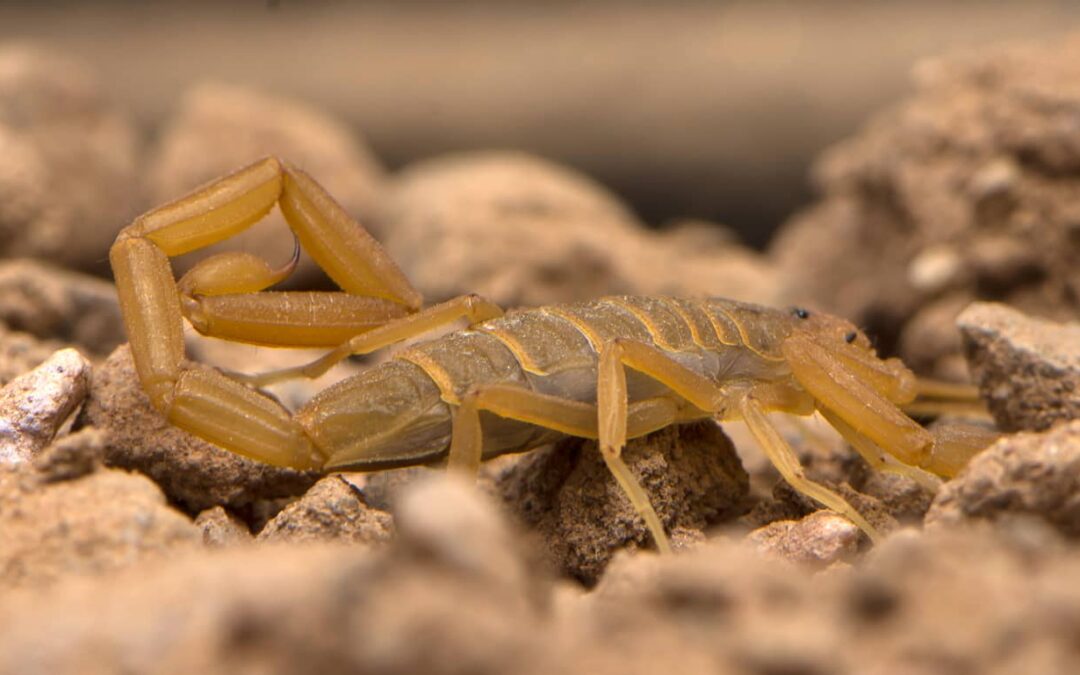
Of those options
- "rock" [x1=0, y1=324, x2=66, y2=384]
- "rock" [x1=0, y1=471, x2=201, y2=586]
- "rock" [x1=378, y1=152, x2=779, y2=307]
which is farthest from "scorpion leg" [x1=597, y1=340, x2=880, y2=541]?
"rock" [x1=378, y1=152, x2=779, y2=307]

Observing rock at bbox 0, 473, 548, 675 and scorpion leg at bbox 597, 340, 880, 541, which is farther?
scorpion leg at bbox 597, 340, 880, 541

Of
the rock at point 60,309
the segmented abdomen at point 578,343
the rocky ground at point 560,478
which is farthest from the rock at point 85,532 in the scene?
the rock at point 60,309

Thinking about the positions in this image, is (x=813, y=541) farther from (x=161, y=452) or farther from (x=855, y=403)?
(x=161, y=452)

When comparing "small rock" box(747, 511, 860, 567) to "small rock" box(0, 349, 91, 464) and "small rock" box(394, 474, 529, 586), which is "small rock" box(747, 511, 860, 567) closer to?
"small rock" box(394, 474, 529, 586)

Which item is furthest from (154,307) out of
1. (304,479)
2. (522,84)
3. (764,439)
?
(522,84)

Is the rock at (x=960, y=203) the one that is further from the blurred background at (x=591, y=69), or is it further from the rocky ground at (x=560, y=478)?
the blurred background at (x=591, y=69)

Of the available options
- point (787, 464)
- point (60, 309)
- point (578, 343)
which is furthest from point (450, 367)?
point (60, 309)

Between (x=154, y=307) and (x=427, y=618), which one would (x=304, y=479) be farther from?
(x=427, y=618)
